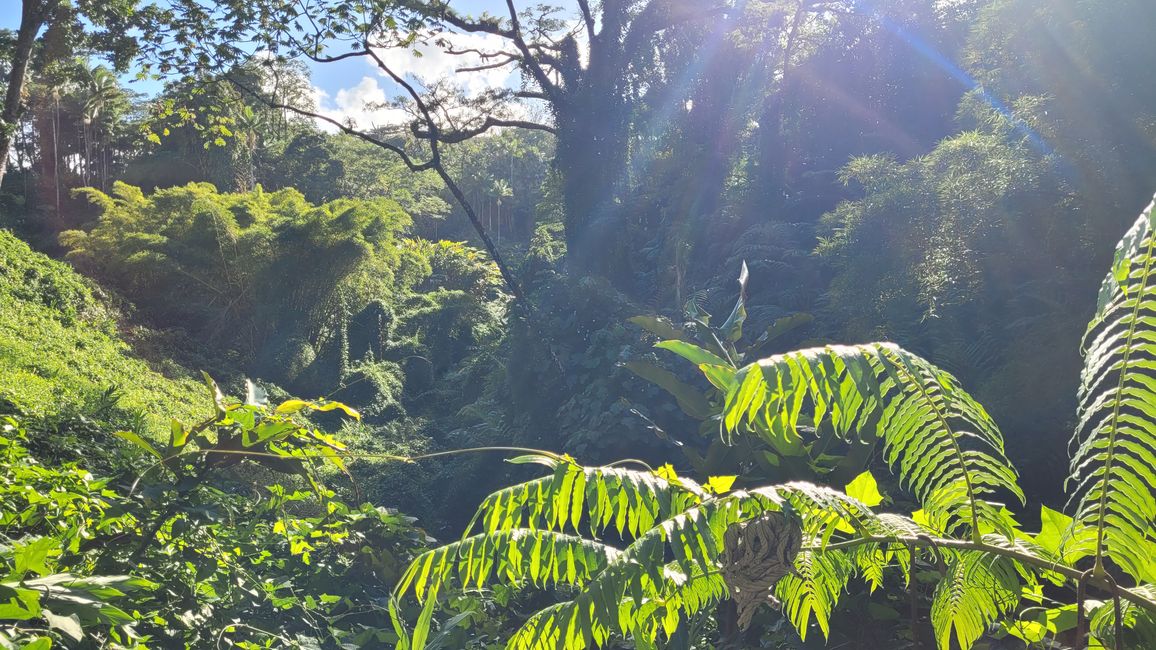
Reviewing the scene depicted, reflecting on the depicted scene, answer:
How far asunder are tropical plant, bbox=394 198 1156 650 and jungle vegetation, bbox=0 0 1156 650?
1 centimetres

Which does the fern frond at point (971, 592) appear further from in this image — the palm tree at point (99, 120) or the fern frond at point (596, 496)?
the palm tree at point (99, 120)

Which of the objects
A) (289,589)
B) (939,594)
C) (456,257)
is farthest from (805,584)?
(456,257)

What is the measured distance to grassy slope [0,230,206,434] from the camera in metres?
8.02

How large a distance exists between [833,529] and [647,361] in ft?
15.3

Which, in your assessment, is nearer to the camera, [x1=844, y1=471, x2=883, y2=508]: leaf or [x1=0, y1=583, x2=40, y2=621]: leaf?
[x1=0, y1=583, x2=40, y2=621]: leaf

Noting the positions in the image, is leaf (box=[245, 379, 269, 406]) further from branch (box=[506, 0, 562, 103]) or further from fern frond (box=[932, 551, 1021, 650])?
branch (box=[506, 0, 562, 103])

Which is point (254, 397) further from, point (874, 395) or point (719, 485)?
point (874, 395)

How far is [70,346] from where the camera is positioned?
406 inches

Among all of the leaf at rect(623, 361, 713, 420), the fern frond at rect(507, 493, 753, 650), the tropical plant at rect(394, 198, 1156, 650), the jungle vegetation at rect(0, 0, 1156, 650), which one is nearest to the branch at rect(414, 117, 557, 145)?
the jungle vegetation at rect(0, 0, 1156, 650)

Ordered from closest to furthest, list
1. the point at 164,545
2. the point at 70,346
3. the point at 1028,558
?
the point at 1028,558 < the point at 164,545 < the point at 70,346

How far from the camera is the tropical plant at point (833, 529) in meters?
1.27

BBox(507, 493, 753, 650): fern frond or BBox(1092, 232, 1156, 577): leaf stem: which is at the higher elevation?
BBox(1092, 232, 1156, 577): leaf stem

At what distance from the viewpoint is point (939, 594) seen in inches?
62.2

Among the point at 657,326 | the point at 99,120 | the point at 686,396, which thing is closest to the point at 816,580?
the point at 686,396
